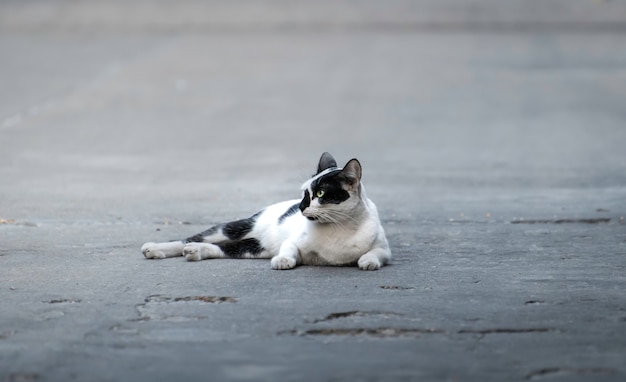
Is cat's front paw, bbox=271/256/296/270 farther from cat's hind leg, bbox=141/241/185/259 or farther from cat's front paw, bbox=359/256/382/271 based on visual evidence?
cat's hind leg, bbox=141/241/185/259

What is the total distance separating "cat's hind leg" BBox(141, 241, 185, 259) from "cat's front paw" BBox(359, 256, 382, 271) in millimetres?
1396

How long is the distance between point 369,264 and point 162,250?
1.52 m

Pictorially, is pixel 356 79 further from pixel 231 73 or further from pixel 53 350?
pixel 53 350

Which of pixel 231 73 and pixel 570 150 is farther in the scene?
pixel 231 73

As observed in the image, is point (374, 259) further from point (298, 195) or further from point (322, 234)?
point (298, 195)

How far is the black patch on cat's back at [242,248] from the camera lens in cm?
799

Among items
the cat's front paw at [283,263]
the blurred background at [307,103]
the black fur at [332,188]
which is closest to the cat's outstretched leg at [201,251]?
the cat's front paw at [283,263]

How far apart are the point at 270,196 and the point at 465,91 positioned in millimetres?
9405

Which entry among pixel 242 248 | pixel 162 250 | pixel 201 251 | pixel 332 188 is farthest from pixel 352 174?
pixel 162 250

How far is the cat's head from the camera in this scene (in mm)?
7406

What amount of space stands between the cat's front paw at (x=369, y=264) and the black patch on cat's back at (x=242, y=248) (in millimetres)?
872

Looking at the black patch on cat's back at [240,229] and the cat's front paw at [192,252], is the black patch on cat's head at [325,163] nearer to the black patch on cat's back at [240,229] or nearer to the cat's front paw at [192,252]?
the black patch on cat's back at [240,229]

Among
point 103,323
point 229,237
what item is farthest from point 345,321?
point 229,237

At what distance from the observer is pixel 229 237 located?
809 centimetres
